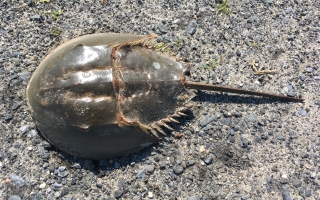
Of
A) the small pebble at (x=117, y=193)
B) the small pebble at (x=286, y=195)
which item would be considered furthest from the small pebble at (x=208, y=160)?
the small pebble at (x=117, y=193)

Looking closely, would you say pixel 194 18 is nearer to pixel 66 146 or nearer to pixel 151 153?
pixel 151 153

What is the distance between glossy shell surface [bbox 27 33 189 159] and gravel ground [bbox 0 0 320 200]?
27cm

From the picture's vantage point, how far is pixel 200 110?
3500mm

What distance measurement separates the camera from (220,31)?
368cm

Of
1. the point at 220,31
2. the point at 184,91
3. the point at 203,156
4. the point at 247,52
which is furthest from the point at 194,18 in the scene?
the point at 203,156

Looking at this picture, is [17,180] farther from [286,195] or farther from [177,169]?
[286,195]

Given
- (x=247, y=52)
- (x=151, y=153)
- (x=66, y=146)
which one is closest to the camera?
(x=66, y=146)

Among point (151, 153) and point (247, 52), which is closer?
point (151, 153)

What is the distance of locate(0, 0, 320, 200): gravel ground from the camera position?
331 centimetres

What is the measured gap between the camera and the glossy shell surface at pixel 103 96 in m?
2.86

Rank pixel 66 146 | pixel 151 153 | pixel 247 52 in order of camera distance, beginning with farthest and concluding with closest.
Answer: pixel 247 52 → pixel 151 153 → pixel 66 146

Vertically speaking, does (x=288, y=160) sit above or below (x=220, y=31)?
below

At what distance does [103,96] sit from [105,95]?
0.02 metres

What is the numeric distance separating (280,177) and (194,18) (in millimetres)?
1899
